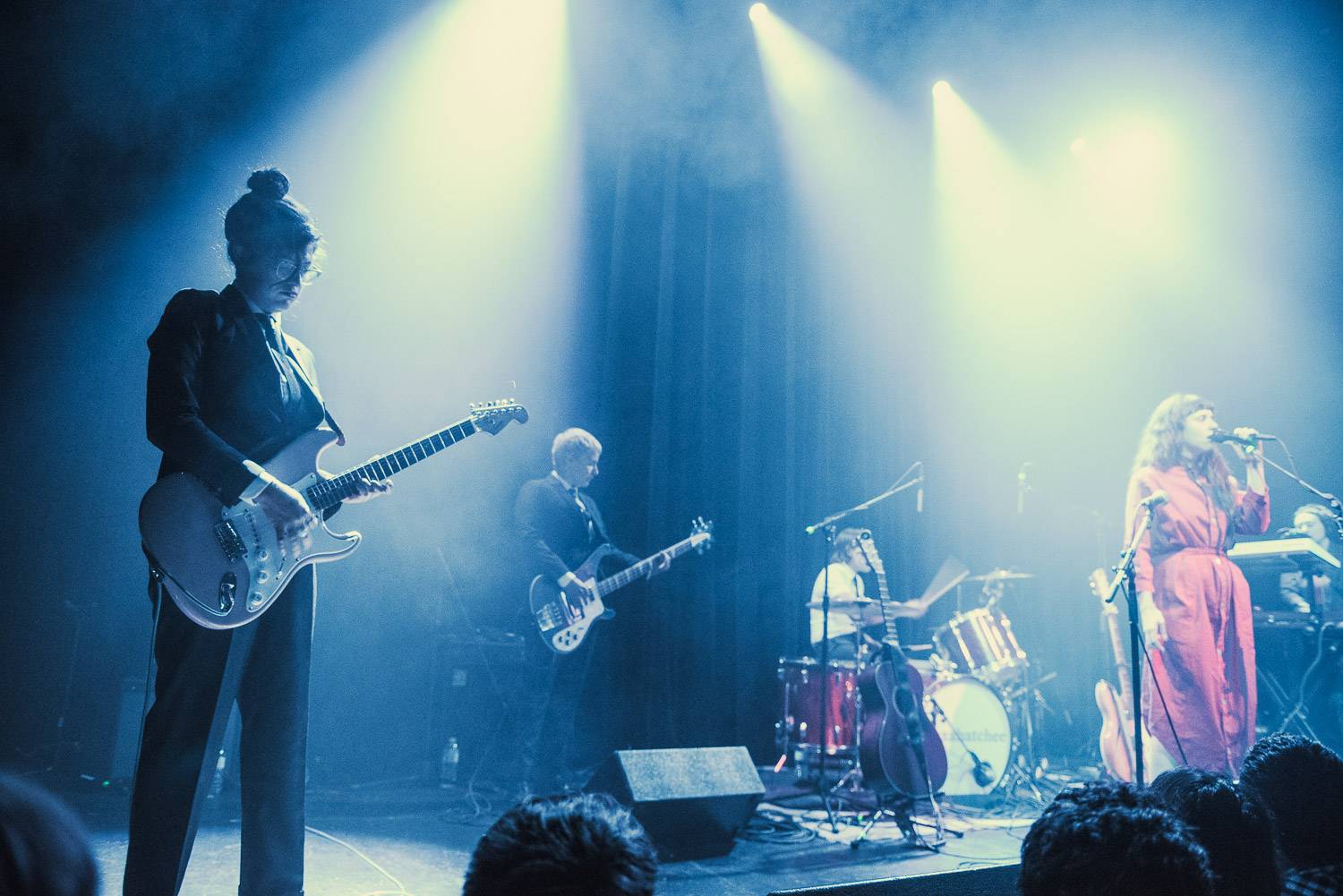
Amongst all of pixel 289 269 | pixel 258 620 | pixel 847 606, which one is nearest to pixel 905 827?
pixel 847 606

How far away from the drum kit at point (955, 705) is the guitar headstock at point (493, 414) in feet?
9.67

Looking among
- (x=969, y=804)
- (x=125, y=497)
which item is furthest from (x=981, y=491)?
(x=125, y=497)

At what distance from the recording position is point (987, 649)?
6746 mm

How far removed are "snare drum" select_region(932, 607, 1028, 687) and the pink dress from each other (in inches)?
53.2

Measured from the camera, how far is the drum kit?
632 centimetres

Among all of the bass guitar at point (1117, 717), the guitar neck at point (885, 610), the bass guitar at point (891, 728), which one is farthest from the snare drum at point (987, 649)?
the guitar neck at point (885, 610)

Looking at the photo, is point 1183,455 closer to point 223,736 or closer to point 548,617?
point 548,617

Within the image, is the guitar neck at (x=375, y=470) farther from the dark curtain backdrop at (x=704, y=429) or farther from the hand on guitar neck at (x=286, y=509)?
the dark curtain backdrop at (x=704, y=429)

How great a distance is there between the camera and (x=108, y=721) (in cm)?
541

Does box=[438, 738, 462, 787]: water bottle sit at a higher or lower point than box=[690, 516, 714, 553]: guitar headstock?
lower

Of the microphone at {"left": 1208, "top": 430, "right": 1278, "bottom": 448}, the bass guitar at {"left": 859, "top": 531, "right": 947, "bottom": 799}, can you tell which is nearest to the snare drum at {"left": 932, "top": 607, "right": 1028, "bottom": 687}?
the bass guitar at {"left": 859, "top": 531, "right": 947, "bottom": 799}

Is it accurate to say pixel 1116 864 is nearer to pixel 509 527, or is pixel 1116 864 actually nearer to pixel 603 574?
pixel 603 574

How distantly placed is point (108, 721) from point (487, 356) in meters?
3.57

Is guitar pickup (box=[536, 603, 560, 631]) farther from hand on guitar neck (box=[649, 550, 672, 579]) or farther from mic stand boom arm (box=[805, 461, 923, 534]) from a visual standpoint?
mic stand boom arm (box=[805, 461, 923, 534])
